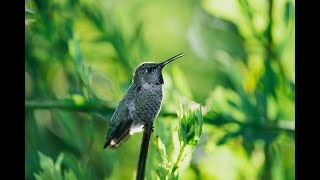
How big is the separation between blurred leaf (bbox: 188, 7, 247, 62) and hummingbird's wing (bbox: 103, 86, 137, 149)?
0.61 feet

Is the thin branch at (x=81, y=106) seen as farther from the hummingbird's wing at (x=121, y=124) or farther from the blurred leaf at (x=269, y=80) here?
the blurred leaf at (x=269, y=80)

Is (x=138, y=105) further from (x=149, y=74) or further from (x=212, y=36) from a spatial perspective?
(x=212, y=36)

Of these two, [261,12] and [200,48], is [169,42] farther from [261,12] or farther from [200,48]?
[261,12]

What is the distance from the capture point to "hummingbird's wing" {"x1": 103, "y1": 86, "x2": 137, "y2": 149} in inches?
27.2

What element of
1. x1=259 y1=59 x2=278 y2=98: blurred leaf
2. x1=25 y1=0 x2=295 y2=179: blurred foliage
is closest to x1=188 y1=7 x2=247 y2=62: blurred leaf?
x1=25 y1=0 x2=295 y2=179: blurred foliage

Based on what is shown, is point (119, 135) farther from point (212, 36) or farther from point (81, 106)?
point (212, 36)

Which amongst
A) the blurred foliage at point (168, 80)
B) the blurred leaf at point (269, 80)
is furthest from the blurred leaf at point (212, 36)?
the blurred leaf at point (269, 80)

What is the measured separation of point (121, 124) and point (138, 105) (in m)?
0.03

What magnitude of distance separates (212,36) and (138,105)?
0.83 ft

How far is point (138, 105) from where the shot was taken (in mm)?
688

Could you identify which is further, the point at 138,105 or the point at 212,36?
the point at 212,36

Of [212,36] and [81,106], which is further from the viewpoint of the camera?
[212,36]

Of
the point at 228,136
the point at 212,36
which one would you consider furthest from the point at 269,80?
the point at 212,36

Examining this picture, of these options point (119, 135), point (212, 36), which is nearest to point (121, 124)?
point (119, 135)
